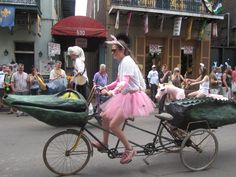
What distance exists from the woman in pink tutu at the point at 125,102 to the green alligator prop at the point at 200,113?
0.56 metres

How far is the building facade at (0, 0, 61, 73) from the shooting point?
18812 millimetres

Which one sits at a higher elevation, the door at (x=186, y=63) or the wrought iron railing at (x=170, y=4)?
the wrought iron railing at (x=170, y=4)

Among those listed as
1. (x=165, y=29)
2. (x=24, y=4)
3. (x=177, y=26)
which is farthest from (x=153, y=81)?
(x=24, y=4)

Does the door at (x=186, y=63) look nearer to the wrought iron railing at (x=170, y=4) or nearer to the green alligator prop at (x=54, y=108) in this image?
the wrought iron railing at (x=170, y=4)

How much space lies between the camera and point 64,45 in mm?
20250

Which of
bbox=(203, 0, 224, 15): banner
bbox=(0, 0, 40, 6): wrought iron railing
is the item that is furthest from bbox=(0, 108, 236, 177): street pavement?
bbox=(203, 0, 224, 15): banner

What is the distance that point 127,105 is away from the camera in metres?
6.16

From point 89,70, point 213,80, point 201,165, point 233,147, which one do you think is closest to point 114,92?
point 201,165

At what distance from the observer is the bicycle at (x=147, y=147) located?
A: 6039 mm

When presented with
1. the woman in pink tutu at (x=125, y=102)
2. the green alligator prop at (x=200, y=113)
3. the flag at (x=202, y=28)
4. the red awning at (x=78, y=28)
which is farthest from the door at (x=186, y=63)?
the woman in pink tutu at (x=125, y=102)

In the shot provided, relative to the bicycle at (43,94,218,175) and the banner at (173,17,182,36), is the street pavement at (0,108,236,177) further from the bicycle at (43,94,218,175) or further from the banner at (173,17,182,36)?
→ the banner at (173,17,182,36)

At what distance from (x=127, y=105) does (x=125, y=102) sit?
0.05 metres

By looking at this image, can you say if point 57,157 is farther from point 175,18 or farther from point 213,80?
point 175,18

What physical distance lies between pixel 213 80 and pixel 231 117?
26.1ft
